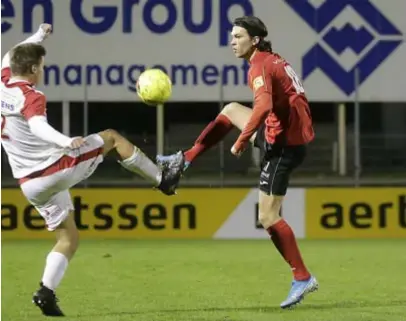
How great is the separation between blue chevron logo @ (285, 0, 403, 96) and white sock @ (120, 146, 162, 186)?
7.87 meters

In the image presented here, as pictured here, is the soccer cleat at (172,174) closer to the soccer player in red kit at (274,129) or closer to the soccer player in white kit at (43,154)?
the soccer player in red kit at (274,129)

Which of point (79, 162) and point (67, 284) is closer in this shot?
point (79, 162)

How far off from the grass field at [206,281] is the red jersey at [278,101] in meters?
1.12

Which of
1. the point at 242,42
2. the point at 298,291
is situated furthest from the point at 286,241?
the point at 242,42

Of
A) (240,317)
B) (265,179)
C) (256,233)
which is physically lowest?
(256,233)

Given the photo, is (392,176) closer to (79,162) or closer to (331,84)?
(331,84)

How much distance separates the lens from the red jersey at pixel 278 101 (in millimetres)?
7770

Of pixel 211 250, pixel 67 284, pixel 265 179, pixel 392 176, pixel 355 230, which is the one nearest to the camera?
pixel 265 179

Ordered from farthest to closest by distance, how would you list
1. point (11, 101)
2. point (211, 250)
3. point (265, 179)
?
point (211, 250), point (265, 179), point (11, 101)

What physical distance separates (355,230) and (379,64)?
288 cm

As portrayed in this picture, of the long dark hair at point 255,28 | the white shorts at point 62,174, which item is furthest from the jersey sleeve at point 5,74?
the long dark hair at point 255,28

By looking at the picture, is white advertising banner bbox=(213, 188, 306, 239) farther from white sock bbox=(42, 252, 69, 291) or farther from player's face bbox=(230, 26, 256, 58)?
white sock bbox=(42, 252, 69, 291)

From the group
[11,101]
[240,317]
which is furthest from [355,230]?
[11,101]

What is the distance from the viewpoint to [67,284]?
30.3 ft
